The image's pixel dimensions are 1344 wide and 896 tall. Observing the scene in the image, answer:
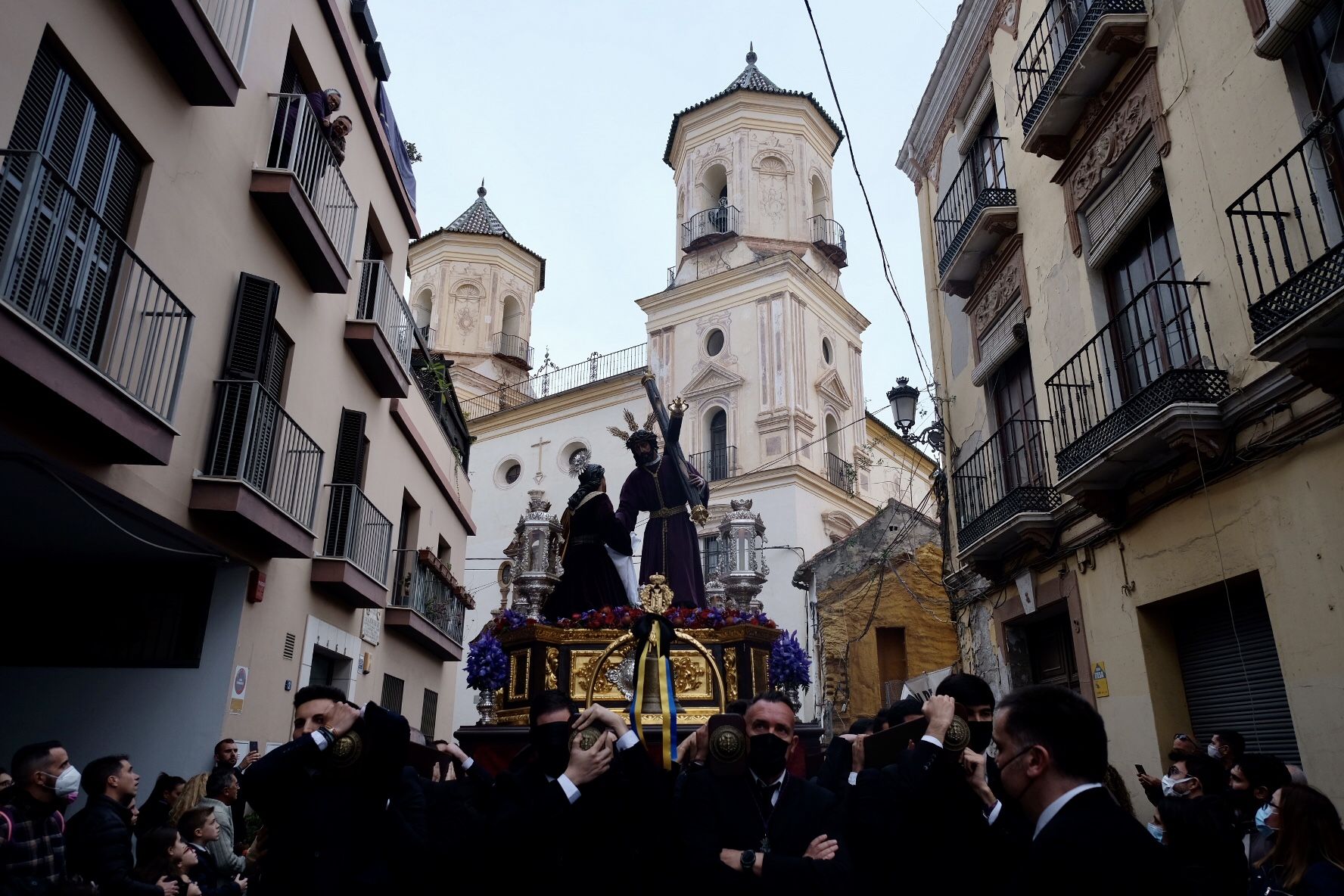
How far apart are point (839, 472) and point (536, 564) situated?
16658 mm

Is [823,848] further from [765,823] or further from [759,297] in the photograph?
[759,297]

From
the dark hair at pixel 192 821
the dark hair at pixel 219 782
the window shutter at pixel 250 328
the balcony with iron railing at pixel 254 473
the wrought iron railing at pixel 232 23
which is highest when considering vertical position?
the wrought iron railing at pixel 232 23

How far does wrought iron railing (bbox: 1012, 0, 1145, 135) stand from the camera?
26.7ft

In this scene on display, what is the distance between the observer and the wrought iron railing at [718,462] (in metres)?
24.3

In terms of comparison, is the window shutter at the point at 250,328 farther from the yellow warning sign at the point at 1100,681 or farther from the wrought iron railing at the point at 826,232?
the wrought iron railing at the point at 826,232

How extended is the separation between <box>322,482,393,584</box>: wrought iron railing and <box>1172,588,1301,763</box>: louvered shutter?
8.43m

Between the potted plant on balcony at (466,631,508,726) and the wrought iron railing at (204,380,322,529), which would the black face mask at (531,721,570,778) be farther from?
the wrought iron railing at (204,380,322,529)

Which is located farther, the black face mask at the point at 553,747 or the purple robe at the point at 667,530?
the purple robe at the point at 667,530

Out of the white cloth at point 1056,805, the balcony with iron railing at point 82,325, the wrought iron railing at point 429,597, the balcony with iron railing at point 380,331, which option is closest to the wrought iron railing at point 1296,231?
the white cloth at point 1056,805

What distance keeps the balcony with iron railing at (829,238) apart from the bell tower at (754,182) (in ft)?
0.09

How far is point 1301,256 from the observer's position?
6016mm

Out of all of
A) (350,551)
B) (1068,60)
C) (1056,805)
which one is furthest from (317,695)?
(1068,60)

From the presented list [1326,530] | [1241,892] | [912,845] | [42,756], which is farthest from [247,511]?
[1326,530]

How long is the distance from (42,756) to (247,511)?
3808 millimetres
